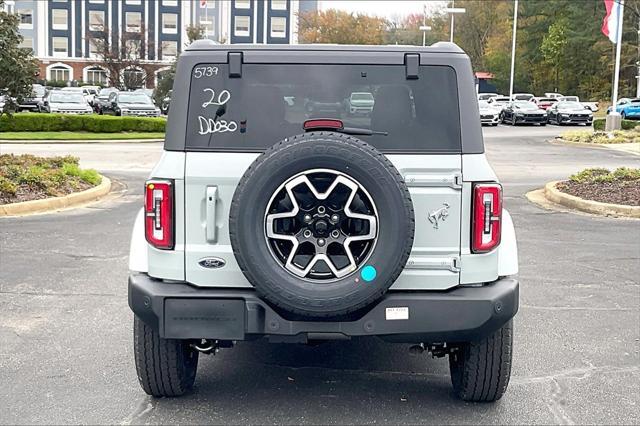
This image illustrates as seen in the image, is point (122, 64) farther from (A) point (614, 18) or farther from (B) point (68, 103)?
(A) point (614, 18)

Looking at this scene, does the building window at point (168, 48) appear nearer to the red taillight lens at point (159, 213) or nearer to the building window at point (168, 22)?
the building window at point (168, 22)

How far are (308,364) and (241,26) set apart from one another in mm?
91239

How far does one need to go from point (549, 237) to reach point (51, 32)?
88.8m

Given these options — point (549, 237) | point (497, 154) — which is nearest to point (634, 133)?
point (497, 154)

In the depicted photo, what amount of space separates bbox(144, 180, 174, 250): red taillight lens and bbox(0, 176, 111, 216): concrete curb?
7716 mm

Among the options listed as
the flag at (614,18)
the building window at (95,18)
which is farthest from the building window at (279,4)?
the flag at (614,18)

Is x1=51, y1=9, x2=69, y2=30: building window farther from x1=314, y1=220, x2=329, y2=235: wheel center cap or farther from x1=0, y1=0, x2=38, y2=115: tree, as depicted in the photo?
x1=314, y1=220, x2=329, y2=235: wheel center cap

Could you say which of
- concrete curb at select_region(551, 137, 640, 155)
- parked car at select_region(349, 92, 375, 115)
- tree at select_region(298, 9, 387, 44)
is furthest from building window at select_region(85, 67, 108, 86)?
parked car at select_region(349, 92, 375, 115)

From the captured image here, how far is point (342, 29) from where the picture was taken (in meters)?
80.6

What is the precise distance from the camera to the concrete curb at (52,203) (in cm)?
1136

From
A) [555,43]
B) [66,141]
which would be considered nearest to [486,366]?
[66,141]

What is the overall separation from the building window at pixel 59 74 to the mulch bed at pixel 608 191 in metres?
85.6

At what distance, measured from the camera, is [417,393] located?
193 inches

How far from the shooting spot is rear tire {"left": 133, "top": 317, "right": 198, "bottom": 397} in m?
4.50
